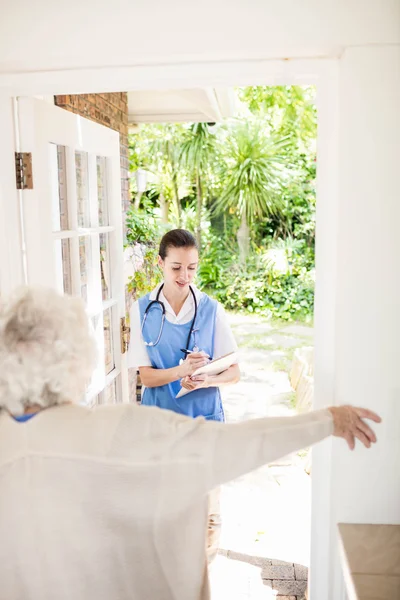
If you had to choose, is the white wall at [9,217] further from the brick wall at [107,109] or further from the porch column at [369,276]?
the porch column at [369,276]

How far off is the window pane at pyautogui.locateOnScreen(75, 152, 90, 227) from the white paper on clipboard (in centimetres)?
86

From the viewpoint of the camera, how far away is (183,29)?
1.67m

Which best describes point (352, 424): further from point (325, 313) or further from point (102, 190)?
point (102, 190)

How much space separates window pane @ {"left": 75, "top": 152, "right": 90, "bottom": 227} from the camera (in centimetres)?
261

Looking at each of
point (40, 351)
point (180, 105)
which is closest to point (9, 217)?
point (40, 351)

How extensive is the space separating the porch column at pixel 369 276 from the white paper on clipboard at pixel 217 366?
2.31 feet

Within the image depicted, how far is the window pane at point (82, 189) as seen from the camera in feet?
8.55

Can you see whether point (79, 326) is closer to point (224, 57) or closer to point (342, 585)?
point (224, 57)

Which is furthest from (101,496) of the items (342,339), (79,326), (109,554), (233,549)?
(233,549)

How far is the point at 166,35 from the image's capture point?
168 centimetres

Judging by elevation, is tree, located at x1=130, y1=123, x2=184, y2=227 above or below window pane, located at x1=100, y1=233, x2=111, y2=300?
above

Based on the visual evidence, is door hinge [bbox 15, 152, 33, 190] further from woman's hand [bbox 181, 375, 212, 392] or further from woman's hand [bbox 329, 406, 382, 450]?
woman's hand [bbox 329, 406, 382, 450]

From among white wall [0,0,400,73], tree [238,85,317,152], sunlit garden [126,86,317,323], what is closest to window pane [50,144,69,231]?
white wall [0,0,400,73]

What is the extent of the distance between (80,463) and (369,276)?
980 mm
